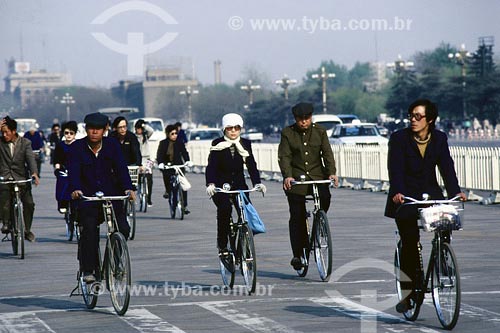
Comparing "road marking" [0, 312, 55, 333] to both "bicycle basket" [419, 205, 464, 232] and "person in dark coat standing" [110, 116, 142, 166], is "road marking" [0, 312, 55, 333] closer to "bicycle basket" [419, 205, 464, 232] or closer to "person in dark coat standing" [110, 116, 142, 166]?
"bicycle basket" [419, 205, 464, 232]

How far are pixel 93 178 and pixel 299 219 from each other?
293cm

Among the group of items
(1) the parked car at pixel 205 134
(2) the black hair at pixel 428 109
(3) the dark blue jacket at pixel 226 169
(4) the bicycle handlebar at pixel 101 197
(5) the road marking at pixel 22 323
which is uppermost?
(1) the parked car at pixel 205 134

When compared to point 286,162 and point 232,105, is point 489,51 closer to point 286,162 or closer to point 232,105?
point 232,105

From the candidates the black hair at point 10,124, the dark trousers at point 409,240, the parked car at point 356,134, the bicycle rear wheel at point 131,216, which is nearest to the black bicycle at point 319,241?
the dark trousers at point 409,240

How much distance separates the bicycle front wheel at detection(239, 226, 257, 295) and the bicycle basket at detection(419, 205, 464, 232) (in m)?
2.75

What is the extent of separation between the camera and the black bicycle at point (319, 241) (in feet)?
43.4

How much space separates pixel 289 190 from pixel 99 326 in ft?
12.0

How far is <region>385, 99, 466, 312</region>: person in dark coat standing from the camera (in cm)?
1034

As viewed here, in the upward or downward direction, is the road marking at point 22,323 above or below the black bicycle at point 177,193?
below

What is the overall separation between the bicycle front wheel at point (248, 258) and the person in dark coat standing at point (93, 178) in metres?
1.39

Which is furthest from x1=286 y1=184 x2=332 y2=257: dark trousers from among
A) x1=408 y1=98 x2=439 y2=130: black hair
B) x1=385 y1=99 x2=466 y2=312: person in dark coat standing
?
x1=408 y1=98 x2=439 y2=130: black hair

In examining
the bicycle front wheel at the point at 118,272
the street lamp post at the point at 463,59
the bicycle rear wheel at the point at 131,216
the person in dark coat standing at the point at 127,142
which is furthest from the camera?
the street lamp post at the point at 463,59

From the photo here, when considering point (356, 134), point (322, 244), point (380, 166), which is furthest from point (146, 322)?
point (356, 134)

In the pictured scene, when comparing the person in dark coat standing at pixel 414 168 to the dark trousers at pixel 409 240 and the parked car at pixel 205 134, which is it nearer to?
the dark trousers at pixel 409 240
